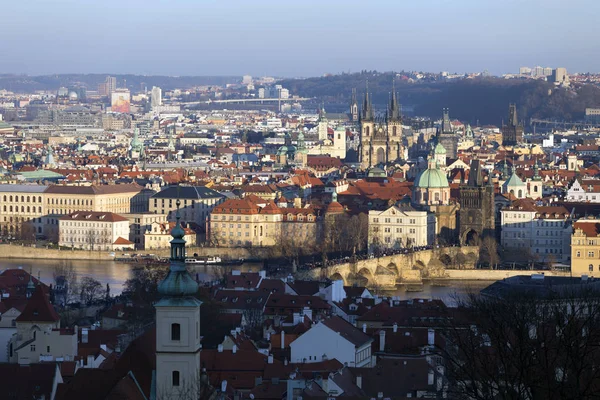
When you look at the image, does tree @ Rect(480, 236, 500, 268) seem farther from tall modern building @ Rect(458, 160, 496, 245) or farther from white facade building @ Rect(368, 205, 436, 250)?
white facade building @ Rect(368, 205, 436, 250)

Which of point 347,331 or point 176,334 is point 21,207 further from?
point 176,334

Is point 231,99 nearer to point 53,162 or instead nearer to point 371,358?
point 53,162

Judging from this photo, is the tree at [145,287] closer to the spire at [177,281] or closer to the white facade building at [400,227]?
the spire at [177,281]

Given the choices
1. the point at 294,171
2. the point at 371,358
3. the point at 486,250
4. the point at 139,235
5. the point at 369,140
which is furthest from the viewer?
the point at 369,140

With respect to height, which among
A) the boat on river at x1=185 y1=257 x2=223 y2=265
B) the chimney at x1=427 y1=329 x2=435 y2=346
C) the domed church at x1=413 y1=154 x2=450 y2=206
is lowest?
the boat on river at x1=185 y1=257 x2=223 y2=265

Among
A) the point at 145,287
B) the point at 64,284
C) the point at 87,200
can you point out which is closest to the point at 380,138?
the point at 87,200

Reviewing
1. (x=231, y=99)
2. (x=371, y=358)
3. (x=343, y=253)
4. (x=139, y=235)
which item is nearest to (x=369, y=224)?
(x=343, y=253)

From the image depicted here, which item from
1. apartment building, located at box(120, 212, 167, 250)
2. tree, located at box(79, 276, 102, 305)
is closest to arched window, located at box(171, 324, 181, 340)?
tree, located at box(79, 276, 102, 305)
